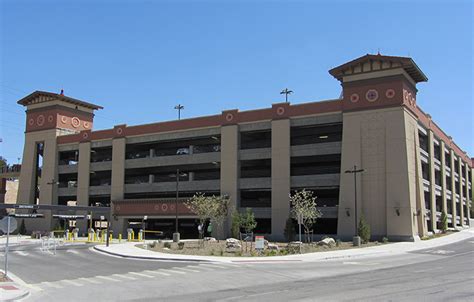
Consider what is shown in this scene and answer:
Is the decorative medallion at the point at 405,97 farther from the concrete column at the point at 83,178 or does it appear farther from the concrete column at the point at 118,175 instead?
the concrete column at the point at 83,178

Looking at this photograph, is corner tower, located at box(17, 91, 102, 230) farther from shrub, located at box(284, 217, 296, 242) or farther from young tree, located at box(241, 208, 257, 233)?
shrub, located at box(284, 217, 296, 242)

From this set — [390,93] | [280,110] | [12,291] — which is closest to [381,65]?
[390,93]

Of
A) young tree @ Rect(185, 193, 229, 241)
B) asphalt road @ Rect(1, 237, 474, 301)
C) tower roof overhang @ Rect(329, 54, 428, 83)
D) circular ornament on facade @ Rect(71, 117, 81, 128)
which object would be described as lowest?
asphalt road @ Rect(1, 237, 474, 301)

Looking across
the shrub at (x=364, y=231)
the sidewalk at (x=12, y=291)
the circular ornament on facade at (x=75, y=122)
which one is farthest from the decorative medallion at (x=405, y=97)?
the circular ornament on facade at (x=75, y=122)

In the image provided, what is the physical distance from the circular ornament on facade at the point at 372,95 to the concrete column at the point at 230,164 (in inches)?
669

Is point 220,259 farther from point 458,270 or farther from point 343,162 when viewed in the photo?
point 343,162

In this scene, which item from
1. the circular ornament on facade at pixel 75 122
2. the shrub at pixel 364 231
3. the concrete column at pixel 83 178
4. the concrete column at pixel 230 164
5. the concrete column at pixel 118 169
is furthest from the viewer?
the circular ornament on facade at pixel 75 122

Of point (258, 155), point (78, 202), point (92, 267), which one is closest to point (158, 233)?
point (78, 202)

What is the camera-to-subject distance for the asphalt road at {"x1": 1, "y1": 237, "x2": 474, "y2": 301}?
1698 centimetres

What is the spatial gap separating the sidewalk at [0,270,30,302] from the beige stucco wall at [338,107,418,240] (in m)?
39.1

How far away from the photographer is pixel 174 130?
67938mm

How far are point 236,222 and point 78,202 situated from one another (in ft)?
102

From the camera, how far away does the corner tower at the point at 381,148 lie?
171 ft

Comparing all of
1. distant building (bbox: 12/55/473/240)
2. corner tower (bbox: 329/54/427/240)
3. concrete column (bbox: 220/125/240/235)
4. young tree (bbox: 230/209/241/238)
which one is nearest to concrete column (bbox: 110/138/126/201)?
distant building (bbox: 12/55/473/240)
